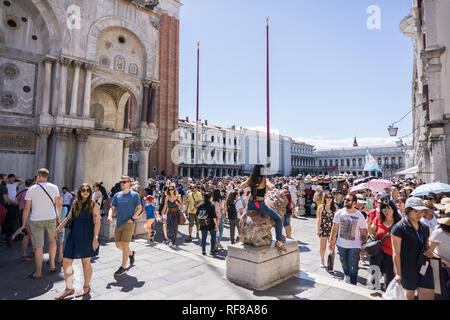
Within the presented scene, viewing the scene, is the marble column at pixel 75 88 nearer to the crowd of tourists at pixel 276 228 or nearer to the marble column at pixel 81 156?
the marble column at pixel 81 156

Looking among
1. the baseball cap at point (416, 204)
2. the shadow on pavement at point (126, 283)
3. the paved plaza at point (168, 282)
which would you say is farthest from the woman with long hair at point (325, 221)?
the shadow on pavement at point (126, 283)

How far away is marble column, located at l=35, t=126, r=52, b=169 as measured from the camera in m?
11.9

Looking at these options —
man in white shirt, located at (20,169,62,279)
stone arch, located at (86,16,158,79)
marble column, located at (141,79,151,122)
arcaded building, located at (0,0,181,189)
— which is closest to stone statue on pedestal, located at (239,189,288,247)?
man in white shirt, located at (20,169,62,279)

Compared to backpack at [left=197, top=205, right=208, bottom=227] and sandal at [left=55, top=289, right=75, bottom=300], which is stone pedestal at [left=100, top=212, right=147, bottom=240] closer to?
backpack at [left=197, top=205, right=208, bottom=227]

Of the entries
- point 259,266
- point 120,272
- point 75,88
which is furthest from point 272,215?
point 75,88

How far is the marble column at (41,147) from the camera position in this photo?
39.1ft

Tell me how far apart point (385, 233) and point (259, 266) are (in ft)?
7.40

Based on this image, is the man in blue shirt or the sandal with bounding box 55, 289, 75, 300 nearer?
the sandal with bounding box 55, 289, 75, 300

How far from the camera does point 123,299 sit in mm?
3781

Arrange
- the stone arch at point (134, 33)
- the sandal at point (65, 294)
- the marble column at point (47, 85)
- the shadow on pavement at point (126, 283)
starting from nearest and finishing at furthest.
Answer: the sandal at point (65, 294)
the shadow on pavement at point (126, 283)
the marble column at point (47, 85)
the stone arch at point (134, 33)

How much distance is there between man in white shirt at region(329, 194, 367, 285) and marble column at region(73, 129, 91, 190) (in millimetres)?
12401

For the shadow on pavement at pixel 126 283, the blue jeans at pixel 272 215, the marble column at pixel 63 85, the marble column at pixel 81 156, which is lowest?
Result: the shadow on pavement at pixel 126 283

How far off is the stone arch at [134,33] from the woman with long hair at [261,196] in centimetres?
1292
